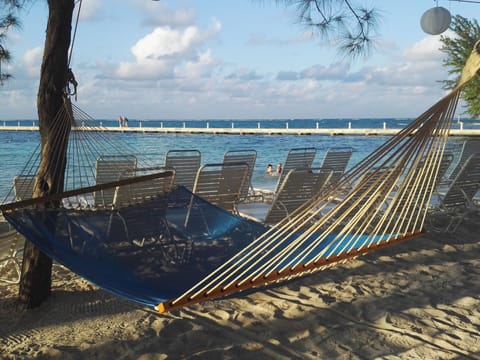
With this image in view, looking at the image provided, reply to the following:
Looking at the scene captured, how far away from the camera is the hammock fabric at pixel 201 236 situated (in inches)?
89.6

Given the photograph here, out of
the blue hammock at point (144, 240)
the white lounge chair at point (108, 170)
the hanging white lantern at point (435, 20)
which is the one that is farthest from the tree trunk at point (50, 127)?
the hanging white lantern at point (435, 20)

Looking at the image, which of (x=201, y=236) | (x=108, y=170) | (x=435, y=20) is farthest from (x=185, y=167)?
(x=435, y=20)

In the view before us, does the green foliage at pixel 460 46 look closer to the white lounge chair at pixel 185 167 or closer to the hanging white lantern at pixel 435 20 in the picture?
the hanging white lantern at pixel 435 20

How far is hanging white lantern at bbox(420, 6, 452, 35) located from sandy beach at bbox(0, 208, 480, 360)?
9.07 ft

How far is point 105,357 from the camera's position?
7.68ft

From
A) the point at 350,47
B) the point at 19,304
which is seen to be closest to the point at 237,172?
the point at 350,47

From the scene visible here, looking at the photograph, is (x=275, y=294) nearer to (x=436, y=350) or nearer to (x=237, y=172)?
(x=436, y=350)

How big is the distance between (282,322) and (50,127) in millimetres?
1547

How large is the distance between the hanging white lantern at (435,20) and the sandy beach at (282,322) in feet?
9.07

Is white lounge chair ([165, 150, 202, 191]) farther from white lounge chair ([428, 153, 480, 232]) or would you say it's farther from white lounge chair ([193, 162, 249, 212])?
white lounge chair ([428, 153, 480, 232])

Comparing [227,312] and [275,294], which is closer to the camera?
Result: [227,312]

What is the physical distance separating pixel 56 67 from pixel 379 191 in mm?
1749

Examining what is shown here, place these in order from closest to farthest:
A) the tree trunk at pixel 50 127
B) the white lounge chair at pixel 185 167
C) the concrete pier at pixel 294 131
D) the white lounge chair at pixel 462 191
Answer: the tree trunk at pixel 50 127
the white lounge chair at pixel 462 191
the white lounge chair at pixel 185 167
the concrete pier at pixel 294 131

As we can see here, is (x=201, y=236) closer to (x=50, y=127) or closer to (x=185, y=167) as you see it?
(x=50, y=127)
